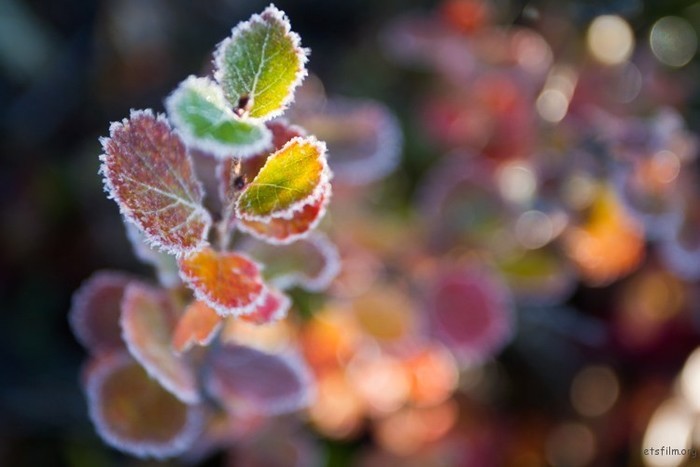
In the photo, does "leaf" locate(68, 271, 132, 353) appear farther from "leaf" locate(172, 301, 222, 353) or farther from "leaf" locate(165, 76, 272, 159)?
"leaf" locate(165, 76, 272, 159)

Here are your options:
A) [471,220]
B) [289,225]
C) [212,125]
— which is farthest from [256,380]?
[471,220]

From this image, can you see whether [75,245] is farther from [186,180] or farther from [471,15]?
[186,180]

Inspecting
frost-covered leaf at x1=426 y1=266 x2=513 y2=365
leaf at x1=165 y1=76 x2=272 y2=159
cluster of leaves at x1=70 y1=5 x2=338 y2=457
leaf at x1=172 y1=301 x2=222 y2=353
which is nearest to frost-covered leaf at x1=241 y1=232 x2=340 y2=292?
cluster of leaves at x1=70 y1=5 x2=338 y2=457

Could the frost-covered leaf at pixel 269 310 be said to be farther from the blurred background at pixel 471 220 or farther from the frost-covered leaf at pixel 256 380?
the blurred background at pixel 471 220

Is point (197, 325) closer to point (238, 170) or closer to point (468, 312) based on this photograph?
point (238, 170)

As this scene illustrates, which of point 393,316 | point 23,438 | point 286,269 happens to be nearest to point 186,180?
point 286,269
